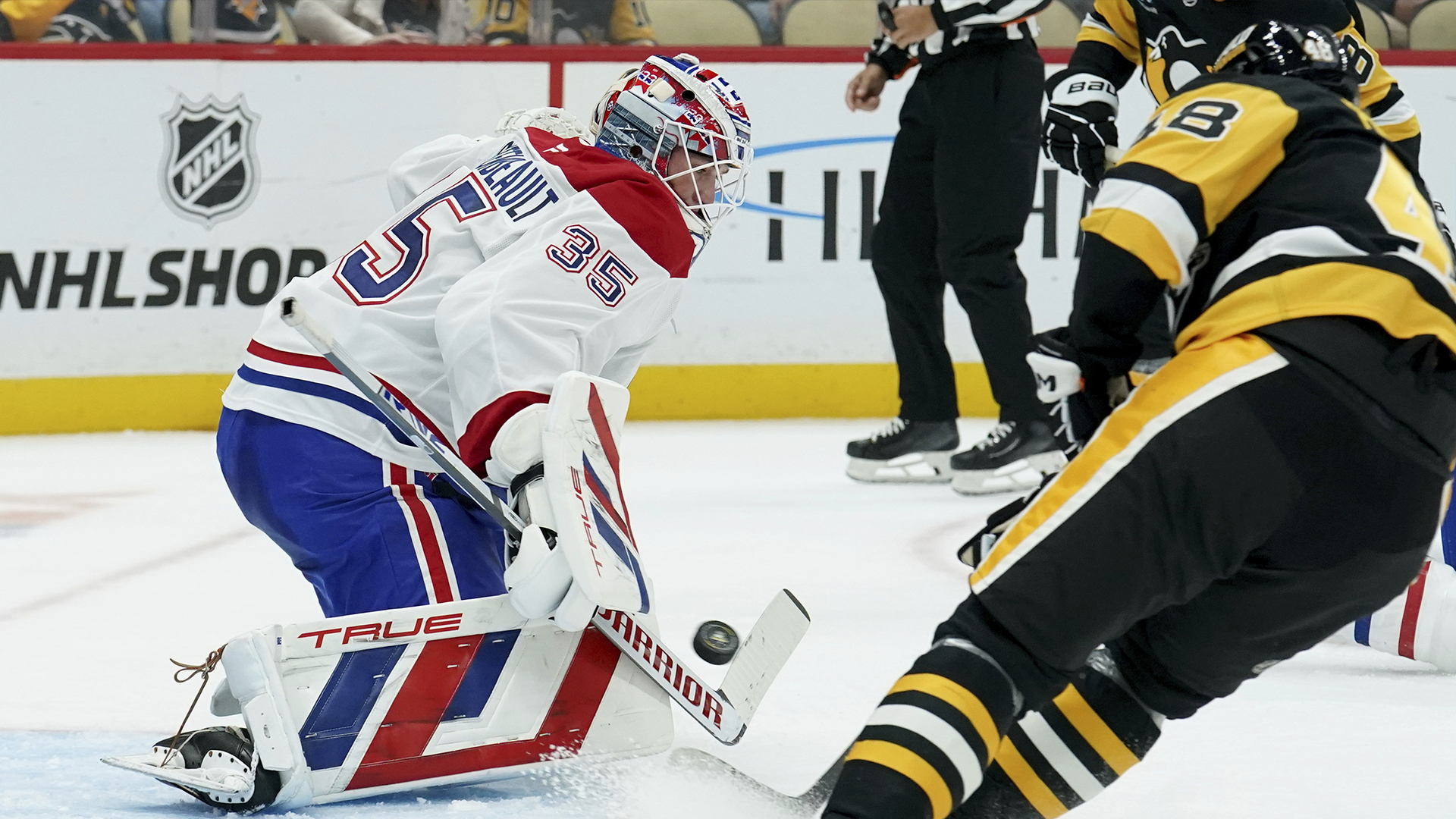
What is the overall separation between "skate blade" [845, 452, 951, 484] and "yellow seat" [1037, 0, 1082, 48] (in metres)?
1.63

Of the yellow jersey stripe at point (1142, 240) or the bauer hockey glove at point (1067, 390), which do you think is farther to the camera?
the bauer hockey glove at point (1067, 390)

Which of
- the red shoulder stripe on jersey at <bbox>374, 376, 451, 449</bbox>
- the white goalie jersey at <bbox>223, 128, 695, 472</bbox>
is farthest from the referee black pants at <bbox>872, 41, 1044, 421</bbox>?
the red shoulder stripe on jersey at <bbox>374, 376, 451, 449</bbox>

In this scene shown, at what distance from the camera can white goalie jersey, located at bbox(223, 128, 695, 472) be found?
157 cm

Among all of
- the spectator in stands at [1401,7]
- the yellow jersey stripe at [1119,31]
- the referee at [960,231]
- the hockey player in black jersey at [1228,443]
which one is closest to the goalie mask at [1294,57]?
the hockey player in black jersey at [1228,443]

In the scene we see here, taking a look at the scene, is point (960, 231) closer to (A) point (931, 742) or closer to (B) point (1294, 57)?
(B) point (1294, 57)

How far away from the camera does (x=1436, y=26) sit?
4.75 metres

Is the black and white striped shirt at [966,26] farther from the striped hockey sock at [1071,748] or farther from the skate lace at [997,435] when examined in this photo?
the striped hockey sock at [1071,748]

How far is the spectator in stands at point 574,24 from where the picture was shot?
4.70 metres

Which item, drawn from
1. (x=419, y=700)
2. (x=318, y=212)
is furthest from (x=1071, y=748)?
(x=318, y=212)

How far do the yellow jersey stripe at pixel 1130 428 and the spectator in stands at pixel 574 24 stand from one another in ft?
12.1

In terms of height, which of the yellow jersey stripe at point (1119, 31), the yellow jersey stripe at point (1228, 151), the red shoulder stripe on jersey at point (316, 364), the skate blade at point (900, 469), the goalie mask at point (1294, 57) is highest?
the goalie mask at point (1294, 57)

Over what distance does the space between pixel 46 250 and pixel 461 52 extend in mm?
1315

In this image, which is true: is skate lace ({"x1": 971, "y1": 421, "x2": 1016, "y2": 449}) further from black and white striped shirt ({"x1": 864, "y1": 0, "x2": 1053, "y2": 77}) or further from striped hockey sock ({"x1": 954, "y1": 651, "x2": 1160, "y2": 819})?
striped hockey sock ({"x1": 954, "y1": 651, "x2": 1160, "y2": 819})

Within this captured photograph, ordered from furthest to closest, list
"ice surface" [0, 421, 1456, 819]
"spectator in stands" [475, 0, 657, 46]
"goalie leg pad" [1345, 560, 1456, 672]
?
"spectator in stands" [475, 0, 657, 46], "goalie leg pad" [1345, 560, 1456, 672], "ice surface" [0, 421, 1456, 819]
